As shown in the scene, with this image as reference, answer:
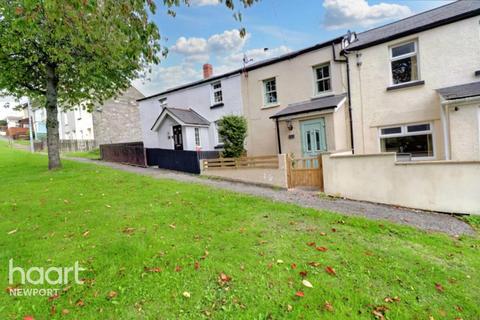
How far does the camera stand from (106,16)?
4098 millimetres

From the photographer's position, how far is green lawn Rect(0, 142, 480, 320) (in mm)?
3242

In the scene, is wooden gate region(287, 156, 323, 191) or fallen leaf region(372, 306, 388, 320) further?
wooden gate region(287, 156, 323, 191)

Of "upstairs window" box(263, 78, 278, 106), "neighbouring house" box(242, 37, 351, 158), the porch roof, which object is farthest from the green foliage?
the porch roof

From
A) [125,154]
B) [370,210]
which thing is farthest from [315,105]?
[125,154]

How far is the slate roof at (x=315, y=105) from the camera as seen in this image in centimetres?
1203

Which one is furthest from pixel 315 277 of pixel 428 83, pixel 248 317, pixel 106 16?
pixel 428 83

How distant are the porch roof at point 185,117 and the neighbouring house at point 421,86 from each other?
9.95m

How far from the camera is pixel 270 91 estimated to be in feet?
51.9

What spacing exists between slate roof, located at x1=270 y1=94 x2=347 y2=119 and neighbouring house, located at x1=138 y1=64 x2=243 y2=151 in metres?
4.27

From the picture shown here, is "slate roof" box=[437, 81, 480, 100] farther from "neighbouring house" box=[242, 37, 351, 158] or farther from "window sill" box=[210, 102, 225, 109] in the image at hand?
"window sill" box=[210, 102, 225, 109]

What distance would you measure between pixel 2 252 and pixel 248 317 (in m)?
4.33

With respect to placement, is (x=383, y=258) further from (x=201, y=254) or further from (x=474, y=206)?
(x=474, y=206)

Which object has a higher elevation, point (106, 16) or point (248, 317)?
point (106, 16)

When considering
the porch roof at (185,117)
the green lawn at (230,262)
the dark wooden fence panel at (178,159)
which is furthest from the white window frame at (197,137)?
the green lawn at (230,262)
